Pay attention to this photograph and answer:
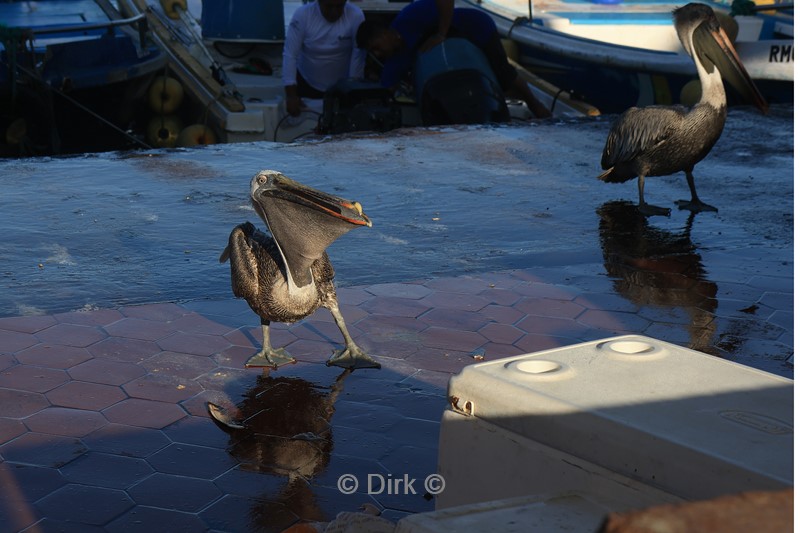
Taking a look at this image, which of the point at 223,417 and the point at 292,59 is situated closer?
the point at 223,417

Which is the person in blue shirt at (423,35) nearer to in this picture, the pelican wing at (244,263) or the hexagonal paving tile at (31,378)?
the pelican wing at (244,263)

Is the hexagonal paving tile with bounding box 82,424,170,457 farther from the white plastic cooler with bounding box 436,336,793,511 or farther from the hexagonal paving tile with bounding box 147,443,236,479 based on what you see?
the white plastic cooler with bounding box 436,336,793,511

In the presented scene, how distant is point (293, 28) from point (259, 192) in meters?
8.85

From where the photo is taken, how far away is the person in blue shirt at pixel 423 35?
1197cm

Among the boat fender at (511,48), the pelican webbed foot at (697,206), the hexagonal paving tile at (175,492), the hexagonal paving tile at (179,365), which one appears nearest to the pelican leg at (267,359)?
the hexagonal paving tile at (179,365)

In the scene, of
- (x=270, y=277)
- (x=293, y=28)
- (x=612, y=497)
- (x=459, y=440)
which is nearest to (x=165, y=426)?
(x=270, y=277)

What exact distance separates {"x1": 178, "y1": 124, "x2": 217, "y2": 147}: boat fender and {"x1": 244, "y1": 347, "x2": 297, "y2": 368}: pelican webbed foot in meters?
8.83

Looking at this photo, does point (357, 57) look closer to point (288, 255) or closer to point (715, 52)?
point (715, 52)

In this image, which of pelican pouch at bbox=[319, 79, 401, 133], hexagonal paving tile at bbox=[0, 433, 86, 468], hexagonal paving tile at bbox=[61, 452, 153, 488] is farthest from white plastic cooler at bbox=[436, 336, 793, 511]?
pelican pouch at bbox=[319, 79, 401, 133]

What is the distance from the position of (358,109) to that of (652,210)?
191 inches

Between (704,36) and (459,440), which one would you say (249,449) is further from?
(704,36)

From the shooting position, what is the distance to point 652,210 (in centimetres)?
751

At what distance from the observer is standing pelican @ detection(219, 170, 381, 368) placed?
4.02 m

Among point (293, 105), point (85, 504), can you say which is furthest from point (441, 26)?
point (85, 504)
